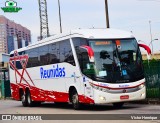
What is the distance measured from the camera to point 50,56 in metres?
21.8

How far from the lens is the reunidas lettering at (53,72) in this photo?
67.5ft

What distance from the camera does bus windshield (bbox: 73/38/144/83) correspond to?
57.9 ft

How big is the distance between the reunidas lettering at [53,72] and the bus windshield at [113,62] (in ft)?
7.81

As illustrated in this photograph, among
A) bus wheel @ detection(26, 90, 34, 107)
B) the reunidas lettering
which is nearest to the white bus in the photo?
the reunidas lettering

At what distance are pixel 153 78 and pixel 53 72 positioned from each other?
201 inches

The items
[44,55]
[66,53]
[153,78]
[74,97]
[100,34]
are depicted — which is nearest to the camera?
[100,34]

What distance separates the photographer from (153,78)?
22.1 metres

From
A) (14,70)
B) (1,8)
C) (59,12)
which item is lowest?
(14,70)

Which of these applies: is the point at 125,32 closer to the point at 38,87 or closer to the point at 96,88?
the point at 96,88

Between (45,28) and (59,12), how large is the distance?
73.6ft

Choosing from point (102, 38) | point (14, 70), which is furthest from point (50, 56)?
point (14, 70)

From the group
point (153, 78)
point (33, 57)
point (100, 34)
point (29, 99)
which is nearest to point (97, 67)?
point (100, 34)

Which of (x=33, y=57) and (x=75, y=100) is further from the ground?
(x=33, y=57)

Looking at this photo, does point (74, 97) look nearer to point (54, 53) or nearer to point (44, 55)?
point (54, 53)
